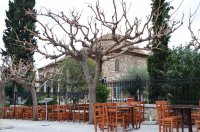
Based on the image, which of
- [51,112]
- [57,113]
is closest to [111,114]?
[57,113]

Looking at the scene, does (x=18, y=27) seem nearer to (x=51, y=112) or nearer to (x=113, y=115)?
(x=51, y=112)

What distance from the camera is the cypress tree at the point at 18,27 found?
94.9 feet

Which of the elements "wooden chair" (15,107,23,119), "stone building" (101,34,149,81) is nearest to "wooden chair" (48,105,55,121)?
"wooden chair" (15,107,23,119)

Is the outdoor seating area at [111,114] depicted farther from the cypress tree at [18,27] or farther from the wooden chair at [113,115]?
the cypress tree at [18,27]

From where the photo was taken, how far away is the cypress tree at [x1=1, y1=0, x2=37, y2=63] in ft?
94.9

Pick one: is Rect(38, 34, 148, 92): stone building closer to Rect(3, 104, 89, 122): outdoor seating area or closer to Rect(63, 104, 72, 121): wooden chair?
Rect(3, 104, 89, 122): outdoor seating area

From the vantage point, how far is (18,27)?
29.6m

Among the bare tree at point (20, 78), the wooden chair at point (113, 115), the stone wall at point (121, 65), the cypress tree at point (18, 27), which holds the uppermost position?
the cypress tree at point (18, 27)

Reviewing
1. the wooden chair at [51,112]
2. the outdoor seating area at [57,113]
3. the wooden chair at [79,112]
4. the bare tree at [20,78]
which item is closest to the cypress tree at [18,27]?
the bare tree at [20,78]

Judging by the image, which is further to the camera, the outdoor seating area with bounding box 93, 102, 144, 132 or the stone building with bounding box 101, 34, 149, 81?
the stone building with bounding box 101, 34, 149, 81

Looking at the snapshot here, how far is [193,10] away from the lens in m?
14.4

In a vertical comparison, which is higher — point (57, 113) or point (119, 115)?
point (119, 115)

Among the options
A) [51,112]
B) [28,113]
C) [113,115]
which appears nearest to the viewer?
[113,115]

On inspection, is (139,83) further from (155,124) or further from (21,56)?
(21,56)
